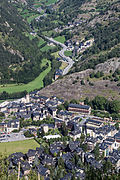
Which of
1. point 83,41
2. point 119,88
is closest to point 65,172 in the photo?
point 119,88

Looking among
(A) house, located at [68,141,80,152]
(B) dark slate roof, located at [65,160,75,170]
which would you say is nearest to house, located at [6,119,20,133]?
(A) house, located at [68,141,80,152]

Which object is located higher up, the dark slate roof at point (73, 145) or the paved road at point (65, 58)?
the paved road at point (65, 58)

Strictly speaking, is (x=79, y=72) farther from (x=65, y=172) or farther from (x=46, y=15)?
(x=46, y=15)

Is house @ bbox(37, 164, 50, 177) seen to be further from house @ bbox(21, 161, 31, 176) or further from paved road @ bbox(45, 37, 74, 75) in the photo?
paved road @ bbox(45, 37, 74, 75)

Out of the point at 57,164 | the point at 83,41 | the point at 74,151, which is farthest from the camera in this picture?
the point at 83,41

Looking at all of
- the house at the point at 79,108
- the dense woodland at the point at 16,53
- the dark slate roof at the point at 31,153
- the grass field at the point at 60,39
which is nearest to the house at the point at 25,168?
the dark slate roof at the point at 31,153

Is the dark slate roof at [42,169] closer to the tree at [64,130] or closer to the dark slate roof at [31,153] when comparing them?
the dark slate roof at [31,153]
